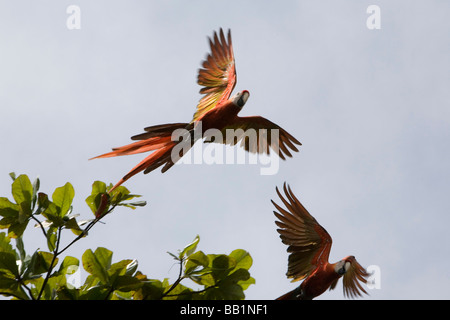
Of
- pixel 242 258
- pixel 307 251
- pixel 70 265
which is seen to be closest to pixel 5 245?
pixel 70 265

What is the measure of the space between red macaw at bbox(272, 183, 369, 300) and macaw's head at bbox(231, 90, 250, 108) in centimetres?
51

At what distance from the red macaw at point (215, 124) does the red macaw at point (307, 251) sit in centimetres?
32

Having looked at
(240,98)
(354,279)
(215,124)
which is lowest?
(354,279)

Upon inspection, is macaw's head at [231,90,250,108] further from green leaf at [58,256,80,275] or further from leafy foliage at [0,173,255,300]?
green leaf at [58,256,80,275]

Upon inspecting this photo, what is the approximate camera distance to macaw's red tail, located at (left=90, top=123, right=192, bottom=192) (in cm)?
254

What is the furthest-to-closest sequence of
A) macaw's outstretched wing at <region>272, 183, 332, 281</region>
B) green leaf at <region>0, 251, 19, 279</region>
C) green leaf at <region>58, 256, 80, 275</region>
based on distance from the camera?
macaw's outstretched wing at <region>272, 183, 332, 281</region>
green leaf at <region>58, 256, 80, 275</region>
green leaf at <region>0, 251, 19, 279</region>

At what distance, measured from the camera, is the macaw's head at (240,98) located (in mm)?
2824

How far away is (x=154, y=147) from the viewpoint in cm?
263

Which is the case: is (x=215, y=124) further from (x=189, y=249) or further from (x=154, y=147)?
(x=189, y=249)

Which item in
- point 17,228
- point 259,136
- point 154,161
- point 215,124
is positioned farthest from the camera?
point 259,136

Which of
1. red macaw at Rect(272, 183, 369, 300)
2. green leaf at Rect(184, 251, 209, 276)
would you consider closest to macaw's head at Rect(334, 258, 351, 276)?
red macaw at Rect(272, 183, 369, 300)

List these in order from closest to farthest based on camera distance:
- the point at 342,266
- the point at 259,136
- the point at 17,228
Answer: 1. the point at 17,228
2. the point at 342,266
3. the point at 259,136

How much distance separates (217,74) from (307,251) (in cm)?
101

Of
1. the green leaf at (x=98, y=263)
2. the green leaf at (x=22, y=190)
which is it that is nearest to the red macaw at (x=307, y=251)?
the green leaf at (x=98, y=263)
